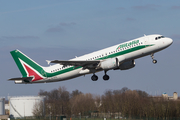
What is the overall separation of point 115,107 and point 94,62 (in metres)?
28.9

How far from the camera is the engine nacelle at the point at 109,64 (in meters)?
47.3

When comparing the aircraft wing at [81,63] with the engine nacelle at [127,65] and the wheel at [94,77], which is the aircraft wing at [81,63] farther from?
the engine nacelle at [127,65]

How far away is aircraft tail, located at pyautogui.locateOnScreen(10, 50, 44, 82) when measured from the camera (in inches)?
2178

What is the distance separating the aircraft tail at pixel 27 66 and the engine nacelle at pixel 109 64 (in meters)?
12.0

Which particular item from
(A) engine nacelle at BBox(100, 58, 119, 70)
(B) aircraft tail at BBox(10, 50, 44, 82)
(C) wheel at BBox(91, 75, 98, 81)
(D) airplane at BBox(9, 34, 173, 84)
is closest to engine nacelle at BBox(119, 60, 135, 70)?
(D) airplane at BBox(9, 34, 173, 84)

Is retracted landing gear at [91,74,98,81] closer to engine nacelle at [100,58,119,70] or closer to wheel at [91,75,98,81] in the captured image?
wheel at [91,75,98,81]

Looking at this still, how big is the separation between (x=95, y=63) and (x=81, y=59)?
9.41 ft

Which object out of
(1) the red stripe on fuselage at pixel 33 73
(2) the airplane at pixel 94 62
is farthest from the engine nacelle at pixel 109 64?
(1) the red stripe on fuselage at pixel 33 73

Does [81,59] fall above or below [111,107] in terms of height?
above

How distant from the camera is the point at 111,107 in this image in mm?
76562

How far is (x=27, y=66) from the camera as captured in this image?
56906 mm

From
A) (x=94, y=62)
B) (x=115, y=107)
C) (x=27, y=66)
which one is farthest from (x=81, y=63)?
(x=115, y=107)

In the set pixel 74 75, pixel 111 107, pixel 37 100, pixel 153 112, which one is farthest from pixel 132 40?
pixel 37 100

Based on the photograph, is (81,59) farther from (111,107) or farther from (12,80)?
(111,107)
